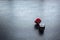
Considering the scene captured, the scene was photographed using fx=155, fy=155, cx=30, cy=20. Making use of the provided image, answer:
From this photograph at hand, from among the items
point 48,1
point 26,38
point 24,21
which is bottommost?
point 26,38

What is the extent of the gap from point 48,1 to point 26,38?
1.60 meters

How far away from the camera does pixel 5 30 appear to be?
1590 mm

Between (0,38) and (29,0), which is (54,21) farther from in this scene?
(29,0)

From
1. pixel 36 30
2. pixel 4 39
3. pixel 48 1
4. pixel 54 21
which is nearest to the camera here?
pixel 4 39

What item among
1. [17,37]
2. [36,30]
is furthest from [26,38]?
[36,30]

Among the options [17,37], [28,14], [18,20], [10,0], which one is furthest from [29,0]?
[17,37]

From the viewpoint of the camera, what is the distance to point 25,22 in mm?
1797

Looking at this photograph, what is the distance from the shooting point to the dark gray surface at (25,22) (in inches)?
57.4

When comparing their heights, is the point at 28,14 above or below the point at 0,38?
above

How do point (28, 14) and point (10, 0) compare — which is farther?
point (10, 0)

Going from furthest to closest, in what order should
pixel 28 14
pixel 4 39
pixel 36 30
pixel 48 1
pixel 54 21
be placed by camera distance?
pixel 48 1 < pixel 28 14 < pixel 54 21 < pixel 36 30 < pixel 4 39

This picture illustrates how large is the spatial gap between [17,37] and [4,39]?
12 cm

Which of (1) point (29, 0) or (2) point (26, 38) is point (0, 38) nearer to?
(2) point (26, 38)

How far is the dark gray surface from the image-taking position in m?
1.46
